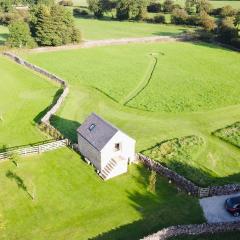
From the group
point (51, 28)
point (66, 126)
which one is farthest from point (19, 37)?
point (66, 126)

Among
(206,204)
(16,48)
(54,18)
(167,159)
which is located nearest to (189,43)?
(54,18)

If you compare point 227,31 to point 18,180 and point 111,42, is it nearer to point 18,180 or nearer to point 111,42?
point 111,42

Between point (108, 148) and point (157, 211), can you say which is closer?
point (157, 211)

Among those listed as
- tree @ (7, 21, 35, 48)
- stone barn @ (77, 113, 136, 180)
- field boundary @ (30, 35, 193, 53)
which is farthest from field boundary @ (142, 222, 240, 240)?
tree @ (7, 21, 35, 48)

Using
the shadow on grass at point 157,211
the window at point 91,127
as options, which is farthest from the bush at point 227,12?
the shadow on grass at point 157,211

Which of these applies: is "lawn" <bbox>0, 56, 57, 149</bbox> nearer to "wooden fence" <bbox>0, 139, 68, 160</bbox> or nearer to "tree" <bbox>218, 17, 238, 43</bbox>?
"wooden fence" <bbox>0, 139, 68, 160</bbox>

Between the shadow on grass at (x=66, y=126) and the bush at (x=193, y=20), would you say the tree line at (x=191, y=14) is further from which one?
the shadow on grass at (x=66, y=126)
